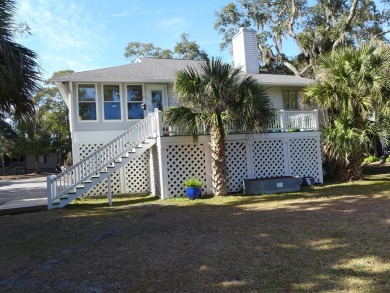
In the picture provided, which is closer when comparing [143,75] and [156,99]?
[143,75]

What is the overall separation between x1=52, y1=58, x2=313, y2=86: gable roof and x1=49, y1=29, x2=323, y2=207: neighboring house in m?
0.04

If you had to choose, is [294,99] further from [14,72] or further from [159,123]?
[14,72]

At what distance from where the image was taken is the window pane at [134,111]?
558 inches

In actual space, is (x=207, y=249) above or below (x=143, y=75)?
below

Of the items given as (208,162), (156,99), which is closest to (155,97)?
(156,99)

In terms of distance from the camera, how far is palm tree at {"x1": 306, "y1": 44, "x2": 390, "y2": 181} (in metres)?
12.1

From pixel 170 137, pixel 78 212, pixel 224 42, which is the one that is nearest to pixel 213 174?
pixel 170 137

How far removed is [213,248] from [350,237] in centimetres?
226

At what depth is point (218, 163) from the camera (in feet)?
37.7

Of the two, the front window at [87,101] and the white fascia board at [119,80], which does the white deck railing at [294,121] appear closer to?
the white fascia board at [119,80]

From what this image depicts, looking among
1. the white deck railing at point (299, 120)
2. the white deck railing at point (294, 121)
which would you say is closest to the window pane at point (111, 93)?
the white deck railing at point (294, 121)

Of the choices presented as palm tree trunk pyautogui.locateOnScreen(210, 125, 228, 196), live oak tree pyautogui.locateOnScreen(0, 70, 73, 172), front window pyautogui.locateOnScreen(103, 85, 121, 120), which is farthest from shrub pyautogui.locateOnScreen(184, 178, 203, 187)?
live oak tree pyautogui.locateOnScreen(0, 70, 73, 172)

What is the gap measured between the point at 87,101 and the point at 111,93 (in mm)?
1034

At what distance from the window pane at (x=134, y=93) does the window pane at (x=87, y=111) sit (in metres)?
1.50
